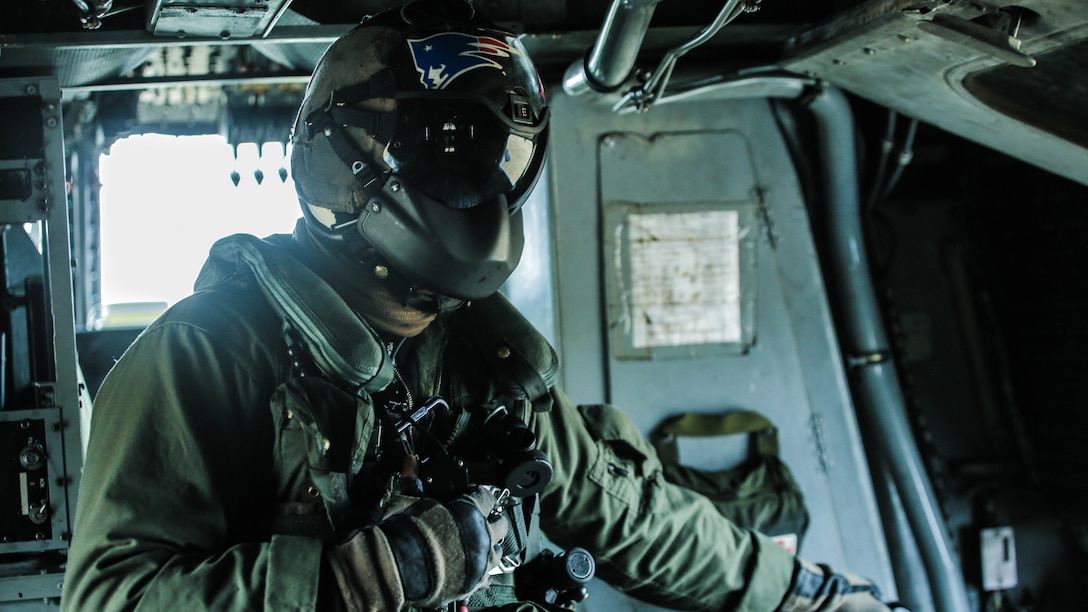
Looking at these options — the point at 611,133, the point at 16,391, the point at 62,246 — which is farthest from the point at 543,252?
the point at 16,391

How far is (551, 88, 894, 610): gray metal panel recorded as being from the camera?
301cm

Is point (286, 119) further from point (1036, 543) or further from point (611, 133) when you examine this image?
point (1036, 543)

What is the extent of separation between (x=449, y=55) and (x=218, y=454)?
0.83 m

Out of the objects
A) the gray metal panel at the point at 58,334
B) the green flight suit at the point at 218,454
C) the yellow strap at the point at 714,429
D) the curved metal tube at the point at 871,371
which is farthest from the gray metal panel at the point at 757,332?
the gray metal panel at the point at 58,334

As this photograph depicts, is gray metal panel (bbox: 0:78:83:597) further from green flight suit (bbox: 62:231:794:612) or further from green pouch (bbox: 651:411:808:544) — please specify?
green pouch (bbox: 651:411:808:544)

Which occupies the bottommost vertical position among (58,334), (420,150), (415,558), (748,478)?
(748,478)

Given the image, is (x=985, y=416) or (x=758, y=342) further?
(x=985, y=416)

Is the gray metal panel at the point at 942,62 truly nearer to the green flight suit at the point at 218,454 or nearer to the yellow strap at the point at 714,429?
the yellow strap at the point at 714,429

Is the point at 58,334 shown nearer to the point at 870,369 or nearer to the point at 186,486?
the point at 186,486

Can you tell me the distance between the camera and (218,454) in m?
1.56

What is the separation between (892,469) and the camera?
10.6 ft

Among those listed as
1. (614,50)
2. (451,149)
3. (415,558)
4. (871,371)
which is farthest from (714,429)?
(415,558)

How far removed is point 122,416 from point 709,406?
6.44 feet

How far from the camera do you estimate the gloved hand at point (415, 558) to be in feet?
4.54
